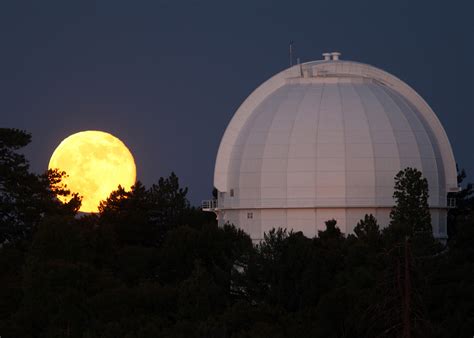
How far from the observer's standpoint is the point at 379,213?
52812mm

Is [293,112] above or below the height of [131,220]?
above

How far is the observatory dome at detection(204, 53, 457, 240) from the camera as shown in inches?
2077

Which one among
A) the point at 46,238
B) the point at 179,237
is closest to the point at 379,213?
the point at 179,237

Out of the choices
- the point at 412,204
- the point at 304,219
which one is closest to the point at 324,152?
the point at 304,219

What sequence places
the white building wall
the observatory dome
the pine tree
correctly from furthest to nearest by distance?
the observatory dome, the white building wall, the pine tree

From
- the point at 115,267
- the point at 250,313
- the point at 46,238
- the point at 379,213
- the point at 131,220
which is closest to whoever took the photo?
the point at 250,313

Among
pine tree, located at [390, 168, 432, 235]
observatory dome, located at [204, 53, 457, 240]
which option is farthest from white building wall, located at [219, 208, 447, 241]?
pine tree, located at [390, 168, 432, 235]

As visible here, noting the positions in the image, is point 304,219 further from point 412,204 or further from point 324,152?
point 412,204

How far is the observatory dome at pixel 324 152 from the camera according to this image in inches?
2077

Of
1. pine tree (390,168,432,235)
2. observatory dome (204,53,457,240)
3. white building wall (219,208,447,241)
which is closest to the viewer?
pine tree (390,168,432,235)

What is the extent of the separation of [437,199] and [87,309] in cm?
2093

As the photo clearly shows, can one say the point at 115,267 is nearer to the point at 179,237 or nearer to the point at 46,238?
the point at 179,237

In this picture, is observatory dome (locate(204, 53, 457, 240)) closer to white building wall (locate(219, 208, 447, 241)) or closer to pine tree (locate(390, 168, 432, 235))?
white building wall (locate(219, 208, 447, 241))

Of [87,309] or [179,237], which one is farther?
[179,237]
